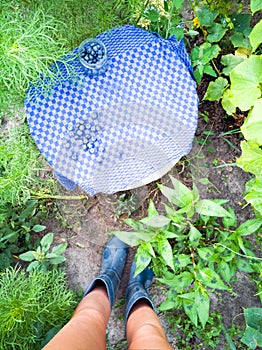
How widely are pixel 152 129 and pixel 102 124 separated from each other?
16cm

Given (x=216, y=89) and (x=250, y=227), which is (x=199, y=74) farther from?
(x=250, y=227)

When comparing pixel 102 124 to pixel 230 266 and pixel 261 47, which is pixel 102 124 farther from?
pixel 261 47

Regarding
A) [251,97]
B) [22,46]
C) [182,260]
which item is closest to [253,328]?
[182,260]

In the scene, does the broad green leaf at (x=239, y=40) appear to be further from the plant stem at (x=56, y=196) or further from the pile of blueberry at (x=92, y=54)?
the plant stem at (x=56, y=196)

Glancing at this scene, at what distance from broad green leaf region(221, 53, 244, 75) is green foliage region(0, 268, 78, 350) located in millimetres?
960

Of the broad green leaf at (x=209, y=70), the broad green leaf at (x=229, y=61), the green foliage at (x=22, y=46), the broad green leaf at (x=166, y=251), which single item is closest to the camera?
the green foliage at (x=22, y=46)

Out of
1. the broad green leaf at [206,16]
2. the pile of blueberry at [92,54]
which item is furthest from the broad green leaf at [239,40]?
the pile of blueberry at [92,54]

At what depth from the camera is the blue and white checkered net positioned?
1.30 meters

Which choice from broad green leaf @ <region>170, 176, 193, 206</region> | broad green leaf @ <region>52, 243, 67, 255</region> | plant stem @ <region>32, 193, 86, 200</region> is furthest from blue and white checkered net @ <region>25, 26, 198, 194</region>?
broad green leaf @ <region>52, 243, 67, 255</region>

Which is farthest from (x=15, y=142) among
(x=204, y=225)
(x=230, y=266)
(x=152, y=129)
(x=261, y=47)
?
(x=261, y=47)

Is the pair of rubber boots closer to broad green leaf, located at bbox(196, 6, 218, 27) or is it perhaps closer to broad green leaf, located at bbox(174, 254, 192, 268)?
broad green leaf, located at bbox(174, 254, 192, 268)

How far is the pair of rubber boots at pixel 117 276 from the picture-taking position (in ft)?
4.87

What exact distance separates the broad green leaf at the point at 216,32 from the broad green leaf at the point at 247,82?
0.65 ft

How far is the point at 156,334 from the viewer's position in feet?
3.91
